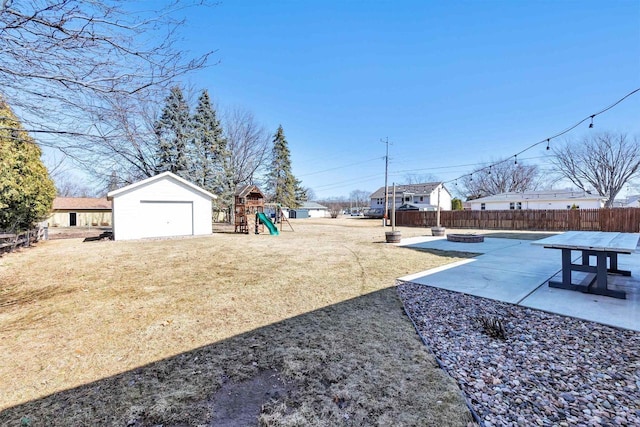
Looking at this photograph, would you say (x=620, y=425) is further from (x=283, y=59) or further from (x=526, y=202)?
(x=526, y=202)

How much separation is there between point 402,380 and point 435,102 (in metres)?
20.2

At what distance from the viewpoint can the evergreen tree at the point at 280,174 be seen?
105ft

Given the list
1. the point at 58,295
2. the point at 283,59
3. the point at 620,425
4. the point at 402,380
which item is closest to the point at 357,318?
the point at 402,380

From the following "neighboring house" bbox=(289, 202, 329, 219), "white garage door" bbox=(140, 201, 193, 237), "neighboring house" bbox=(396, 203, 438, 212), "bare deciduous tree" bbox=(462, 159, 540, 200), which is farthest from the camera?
"neighboring house" bbox=(289, 202, 329, 219)

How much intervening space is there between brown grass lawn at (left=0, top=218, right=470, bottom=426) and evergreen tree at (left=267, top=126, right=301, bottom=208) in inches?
1082

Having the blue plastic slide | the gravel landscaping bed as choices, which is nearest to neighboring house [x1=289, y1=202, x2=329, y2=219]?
the blue plastic slide

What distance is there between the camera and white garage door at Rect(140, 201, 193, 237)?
13.5m

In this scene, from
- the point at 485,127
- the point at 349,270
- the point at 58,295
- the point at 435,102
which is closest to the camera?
the point at 58,295

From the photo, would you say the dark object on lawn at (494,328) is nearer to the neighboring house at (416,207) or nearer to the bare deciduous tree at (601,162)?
the bare deciduous tree at (601,162)

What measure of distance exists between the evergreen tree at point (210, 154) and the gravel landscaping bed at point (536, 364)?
2342cm

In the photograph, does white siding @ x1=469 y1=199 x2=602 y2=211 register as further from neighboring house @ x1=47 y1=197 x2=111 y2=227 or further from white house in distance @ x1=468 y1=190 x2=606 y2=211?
neighboring house @ x1=47 y1=197 x2=111 y2=227

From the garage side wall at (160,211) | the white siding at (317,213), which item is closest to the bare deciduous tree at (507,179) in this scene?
the white siding at (317,213)

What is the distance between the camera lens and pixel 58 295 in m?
4.65

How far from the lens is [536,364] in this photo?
7.98 ft
